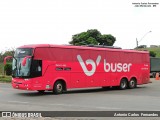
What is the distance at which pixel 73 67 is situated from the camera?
24812 millimetres

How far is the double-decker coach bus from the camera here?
A: 73.4ft

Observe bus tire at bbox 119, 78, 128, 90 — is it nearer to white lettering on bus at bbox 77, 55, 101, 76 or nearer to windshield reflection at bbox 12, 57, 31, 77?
white lettering on bus at bbox 77, 55, 101, 76

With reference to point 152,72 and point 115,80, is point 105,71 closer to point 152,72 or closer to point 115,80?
point 115,80

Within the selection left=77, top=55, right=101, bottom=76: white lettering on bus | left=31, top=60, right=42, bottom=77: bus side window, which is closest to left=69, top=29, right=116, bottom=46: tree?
left=77, top=55, right=101, bottom=76: white lettering on bus

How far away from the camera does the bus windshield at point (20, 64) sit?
22291mm

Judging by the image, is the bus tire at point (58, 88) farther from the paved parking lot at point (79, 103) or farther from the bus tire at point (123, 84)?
the bus tire at point (123, 84)

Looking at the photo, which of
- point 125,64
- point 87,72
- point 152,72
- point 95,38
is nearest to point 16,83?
point 87,72

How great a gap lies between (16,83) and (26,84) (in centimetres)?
93

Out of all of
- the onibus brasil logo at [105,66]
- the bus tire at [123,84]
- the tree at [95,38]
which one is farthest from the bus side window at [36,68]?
the tree at [95,38]

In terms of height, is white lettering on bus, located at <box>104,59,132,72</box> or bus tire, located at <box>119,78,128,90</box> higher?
white lettering on bus, located at <box>104,59,132,72</box>

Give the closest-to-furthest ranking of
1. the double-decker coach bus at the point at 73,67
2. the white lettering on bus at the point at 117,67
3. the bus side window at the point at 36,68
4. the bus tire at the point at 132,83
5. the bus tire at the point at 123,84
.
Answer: the bus side window at the point at 36,68 < the double-decker coach bus at the point at 73,67 < the white lettering on bus at the point at 117,67 < the bus tire at the point at 123,84 < the bus tire at the point at 132,83

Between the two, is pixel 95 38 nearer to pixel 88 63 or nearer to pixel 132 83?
pixel 132 83

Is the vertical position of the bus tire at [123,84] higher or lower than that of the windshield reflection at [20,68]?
lower

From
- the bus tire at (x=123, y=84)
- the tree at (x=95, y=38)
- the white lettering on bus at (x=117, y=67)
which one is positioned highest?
the tree at (x=95, y=38)
